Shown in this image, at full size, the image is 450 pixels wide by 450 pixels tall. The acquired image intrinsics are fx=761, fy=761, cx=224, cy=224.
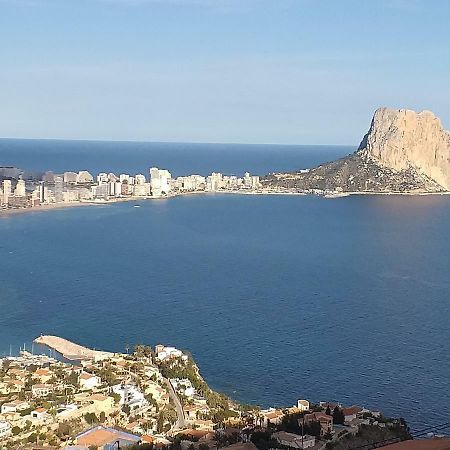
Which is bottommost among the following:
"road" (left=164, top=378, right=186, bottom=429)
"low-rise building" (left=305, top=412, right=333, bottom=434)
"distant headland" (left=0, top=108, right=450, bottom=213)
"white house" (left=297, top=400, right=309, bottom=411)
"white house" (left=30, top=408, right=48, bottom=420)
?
"road" (left=164, top=378, right=186, bottom=429)

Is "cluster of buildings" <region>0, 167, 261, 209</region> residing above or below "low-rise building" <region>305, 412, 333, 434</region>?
above

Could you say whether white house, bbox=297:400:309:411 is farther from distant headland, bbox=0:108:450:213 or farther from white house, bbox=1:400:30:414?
distant headland, bbox=0:108:450:213

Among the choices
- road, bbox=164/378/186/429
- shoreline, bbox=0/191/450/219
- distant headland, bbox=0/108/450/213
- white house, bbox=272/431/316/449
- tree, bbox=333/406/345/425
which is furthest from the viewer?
distant headland, bbox=0/108/450/213

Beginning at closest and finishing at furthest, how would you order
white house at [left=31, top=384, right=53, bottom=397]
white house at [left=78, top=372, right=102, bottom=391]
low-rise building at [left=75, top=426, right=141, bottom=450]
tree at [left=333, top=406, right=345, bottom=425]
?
low-rise building at [left=75, top=426, right=141, bottom=450], tree at [left=333, top=406, right=345, bottom=425], white house at [left=31, top=384, right=53, bottom=397], white house at [left=78, top=372, right=102, bottom=391]

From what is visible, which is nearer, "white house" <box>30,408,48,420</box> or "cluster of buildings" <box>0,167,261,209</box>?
"white house" <box>30,408,48,420</box>

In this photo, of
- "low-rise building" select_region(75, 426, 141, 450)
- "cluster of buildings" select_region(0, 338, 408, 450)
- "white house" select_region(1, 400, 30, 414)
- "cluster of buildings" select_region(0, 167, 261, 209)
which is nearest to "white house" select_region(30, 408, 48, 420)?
"cluster of buildings" select_region(0, 338, 408, 450)

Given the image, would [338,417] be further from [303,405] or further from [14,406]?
[14,406]

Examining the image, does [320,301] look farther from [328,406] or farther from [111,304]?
[328,406]
